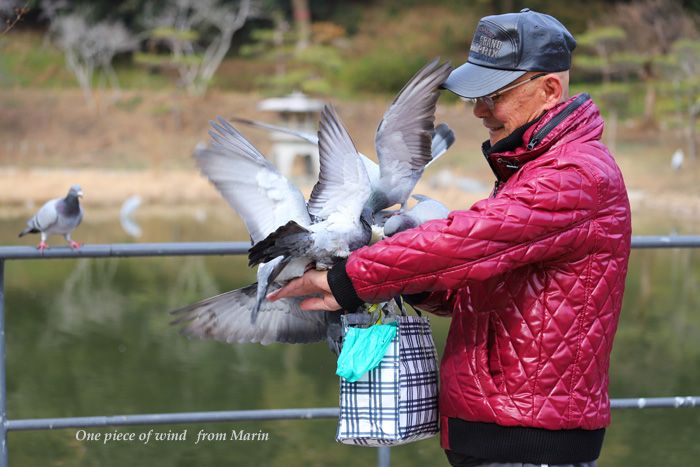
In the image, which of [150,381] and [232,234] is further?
[232,234]

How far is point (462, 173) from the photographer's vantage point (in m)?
12.5

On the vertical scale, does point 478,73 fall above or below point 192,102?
above

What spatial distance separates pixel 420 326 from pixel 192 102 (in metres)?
14.1

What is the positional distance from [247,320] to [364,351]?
16.2 inches


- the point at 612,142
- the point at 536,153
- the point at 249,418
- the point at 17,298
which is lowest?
the point at 612,142

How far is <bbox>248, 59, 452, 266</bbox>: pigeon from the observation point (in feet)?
4.24

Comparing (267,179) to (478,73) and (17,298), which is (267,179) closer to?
(478,73)

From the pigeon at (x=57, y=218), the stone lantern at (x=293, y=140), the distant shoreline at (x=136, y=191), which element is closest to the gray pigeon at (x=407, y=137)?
the pigeon at (x=57, y=218)

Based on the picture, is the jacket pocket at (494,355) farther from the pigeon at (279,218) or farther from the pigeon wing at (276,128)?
the pigeon wing at (276,128)

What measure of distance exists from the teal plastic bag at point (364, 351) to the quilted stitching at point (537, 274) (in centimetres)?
7

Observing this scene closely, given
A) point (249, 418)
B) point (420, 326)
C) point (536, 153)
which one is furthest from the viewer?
point (249, 418)

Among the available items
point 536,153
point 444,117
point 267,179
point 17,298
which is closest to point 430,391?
point 536,153

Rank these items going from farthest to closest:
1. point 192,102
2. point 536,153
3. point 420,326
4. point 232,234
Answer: point 192,102 → point 232,234 → point 420,326 → point 536,153

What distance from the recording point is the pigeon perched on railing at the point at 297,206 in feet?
4.43
